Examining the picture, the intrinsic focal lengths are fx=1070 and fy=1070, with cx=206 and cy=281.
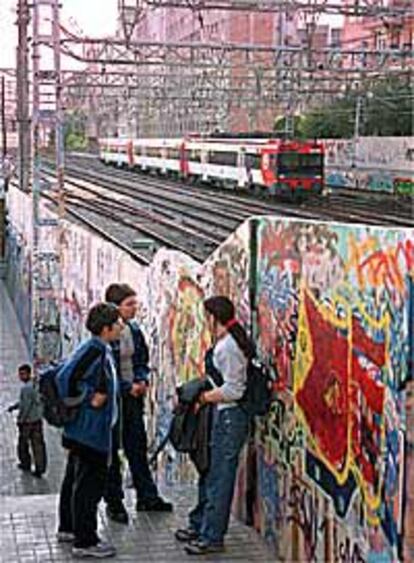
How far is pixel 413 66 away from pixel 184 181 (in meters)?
14.5

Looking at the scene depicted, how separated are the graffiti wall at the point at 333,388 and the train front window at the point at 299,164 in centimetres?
2729

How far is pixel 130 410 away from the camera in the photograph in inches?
270

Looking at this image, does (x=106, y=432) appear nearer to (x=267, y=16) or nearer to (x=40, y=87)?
(x=40, y=87)

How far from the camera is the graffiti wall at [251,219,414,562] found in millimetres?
4641

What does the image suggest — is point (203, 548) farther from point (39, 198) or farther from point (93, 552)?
point (39, 198)

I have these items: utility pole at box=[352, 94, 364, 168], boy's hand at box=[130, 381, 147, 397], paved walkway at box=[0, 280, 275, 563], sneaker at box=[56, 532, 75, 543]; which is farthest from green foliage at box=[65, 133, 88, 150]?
sneaker at box=[56, 532, 75, 543]

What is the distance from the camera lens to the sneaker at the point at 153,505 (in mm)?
6941

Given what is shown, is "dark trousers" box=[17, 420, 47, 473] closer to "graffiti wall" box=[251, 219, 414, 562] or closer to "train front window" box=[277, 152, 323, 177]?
"graffiti wall" box=[251, 219, 414, 562]

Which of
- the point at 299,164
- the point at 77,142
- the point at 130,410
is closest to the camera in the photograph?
the point at 130,410

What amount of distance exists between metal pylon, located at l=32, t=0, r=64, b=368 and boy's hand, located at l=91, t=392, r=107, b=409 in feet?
30.2

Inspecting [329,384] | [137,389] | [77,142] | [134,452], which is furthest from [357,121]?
[77,142]

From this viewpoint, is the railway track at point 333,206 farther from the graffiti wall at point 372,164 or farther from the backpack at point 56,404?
the backpack at point 56,404

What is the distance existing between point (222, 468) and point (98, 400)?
0.80 m

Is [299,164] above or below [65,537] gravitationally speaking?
above
